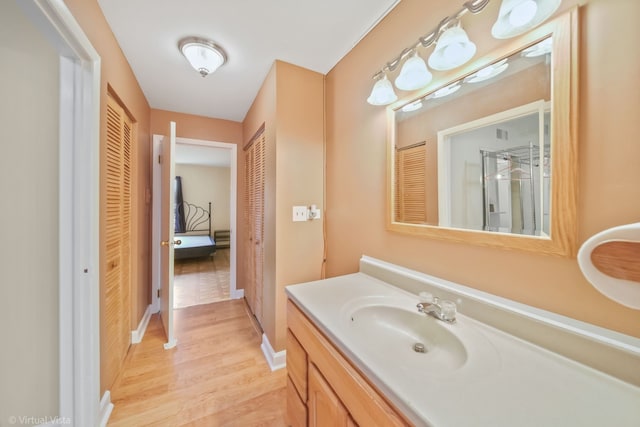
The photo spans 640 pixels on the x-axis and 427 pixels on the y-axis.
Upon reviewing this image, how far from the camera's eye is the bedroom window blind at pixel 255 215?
222 centimetres

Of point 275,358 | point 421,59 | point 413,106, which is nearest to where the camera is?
point 421,59

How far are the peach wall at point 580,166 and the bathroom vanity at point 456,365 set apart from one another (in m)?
0.06

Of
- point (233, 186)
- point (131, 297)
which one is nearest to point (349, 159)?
point (233, 186)

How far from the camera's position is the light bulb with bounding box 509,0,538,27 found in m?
0.70

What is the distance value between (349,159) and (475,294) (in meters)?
1.12

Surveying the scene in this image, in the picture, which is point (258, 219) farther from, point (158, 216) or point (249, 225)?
point (158, 216)

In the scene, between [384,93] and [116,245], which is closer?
[384,93]

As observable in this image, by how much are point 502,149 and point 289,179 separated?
1319mm

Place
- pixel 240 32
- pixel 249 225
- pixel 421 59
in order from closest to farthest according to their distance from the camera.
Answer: pixel 421 59 → pixel 240 32 → pixel 249 225

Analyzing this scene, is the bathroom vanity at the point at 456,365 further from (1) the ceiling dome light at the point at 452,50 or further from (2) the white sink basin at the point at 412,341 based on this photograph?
(1) the ceiling dome light at the point at 452,50

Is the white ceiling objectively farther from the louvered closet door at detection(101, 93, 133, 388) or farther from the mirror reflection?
the mirror reflection

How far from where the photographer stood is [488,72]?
889mm

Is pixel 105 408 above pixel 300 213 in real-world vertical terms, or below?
below

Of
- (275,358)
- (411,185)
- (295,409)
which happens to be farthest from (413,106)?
(275,358)
